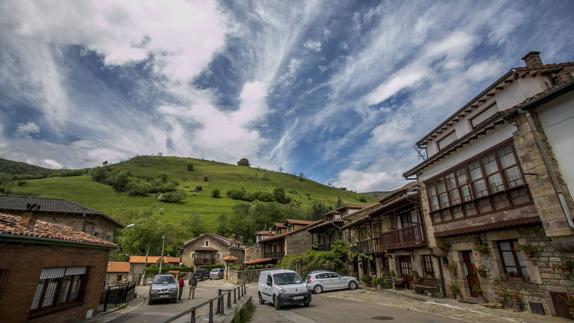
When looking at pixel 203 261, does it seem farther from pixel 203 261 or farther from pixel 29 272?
pixel 29 272

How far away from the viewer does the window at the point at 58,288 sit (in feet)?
34.1

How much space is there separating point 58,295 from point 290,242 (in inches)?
1182

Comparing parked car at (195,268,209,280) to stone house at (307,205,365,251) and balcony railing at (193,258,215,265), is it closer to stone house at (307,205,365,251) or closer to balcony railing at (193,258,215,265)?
balcony railing at (193,258,215,265)

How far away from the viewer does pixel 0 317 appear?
27.8 ft

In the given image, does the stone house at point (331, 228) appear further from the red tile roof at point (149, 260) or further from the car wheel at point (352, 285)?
the red tile roof at point (149, 260)

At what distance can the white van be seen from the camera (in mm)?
14219

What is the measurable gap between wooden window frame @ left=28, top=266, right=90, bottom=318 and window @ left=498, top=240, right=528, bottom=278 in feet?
60.8

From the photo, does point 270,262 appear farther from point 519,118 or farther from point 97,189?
point 97,189

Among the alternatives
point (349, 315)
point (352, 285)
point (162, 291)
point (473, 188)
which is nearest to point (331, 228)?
point (352, 285)

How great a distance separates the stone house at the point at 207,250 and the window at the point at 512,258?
181ft

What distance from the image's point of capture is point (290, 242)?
39156 mm

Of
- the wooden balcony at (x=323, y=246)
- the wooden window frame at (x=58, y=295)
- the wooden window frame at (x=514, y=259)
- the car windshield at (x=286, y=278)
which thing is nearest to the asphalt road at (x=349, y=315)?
the car windshield at (x=286, y=278)

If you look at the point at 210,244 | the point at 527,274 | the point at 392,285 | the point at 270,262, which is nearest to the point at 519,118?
the point at 527,274

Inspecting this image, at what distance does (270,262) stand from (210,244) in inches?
882
